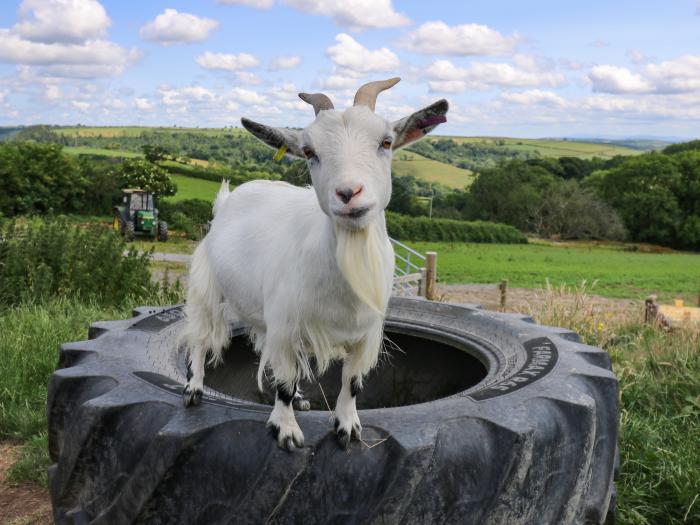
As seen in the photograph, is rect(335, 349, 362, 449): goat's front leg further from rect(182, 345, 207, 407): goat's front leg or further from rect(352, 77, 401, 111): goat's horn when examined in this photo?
rect(352, 77, 401, 111): goat's horn

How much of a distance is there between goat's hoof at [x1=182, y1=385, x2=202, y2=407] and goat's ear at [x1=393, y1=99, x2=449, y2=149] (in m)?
1.26

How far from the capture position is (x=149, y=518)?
2.43 m

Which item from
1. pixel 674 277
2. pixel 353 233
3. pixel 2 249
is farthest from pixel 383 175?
pixel 674 277

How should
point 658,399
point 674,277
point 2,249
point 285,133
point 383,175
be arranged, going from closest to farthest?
point 383,175
point 285,133
point 658,399
point 2,249
point 674,277

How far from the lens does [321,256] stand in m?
2.25

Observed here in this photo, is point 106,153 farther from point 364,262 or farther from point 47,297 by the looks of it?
point 364,262

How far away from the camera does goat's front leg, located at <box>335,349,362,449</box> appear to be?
235cm

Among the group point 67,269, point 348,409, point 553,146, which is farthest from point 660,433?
point 553,146

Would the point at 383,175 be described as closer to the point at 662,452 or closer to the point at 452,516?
the point at 452,516

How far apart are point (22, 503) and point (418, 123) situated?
3.39 metres

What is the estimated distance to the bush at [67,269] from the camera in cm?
719

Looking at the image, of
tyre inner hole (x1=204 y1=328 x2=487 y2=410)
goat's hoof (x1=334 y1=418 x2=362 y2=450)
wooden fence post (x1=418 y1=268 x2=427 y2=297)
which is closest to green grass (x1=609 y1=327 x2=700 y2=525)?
tyre inner hole (x1=204 y1=328 x2=487 y2=410)

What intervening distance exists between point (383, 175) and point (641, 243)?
4243cm

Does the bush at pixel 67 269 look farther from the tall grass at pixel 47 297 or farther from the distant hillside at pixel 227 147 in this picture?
the distant hillside at pixel 227 147
